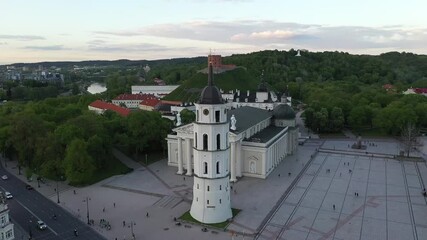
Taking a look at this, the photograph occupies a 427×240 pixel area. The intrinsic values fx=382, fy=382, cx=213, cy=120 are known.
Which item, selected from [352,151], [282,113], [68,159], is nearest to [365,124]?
[352,151]

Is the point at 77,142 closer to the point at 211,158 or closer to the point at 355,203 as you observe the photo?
the point at 211,158

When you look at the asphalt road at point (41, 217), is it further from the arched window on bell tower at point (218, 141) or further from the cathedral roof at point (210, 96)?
the cathedral roof at point (210, 96)

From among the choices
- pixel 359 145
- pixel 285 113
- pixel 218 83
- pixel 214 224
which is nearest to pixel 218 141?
pixel 214 224

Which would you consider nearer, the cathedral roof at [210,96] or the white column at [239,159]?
the cathedral roof at [210,96]

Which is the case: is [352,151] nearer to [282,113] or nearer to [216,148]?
[282,113]

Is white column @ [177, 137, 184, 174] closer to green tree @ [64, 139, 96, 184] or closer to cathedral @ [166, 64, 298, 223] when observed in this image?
cathedral @ [166, 64, 298, 223]

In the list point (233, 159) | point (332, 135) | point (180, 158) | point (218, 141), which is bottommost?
point (332, 135)

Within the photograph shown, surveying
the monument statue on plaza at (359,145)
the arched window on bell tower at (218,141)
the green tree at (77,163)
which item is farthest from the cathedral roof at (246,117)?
the green tree at (77,163)
